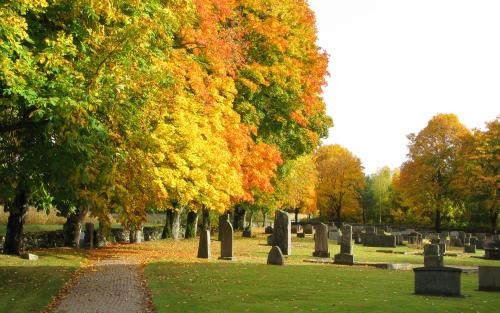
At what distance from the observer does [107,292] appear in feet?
53.2

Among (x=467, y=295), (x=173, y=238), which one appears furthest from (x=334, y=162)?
(x=467, y=295)

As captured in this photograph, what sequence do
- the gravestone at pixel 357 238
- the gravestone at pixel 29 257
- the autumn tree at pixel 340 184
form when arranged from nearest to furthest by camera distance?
the gravestone at pixel 29 257 < the gravestone at pixel 357 238 < the autumn tree at pixel 340 184

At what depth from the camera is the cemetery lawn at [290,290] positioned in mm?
13734

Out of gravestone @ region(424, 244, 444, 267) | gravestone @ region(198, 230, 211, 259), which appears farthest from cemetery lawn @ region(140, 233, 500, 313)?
gravestone @ region(198, 230, 211, 259)

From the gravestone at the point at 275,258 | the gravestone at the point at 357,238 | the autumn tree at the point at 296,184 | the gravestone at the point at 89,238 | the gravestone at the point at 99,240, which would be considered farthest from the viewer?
the autumn tree at the point at 296,184

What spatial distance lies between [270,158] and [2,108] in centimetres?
1959

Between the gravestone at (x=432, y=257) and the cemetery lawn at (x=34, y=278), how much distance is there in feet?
44.1

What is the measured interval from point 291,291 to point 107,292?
4.88 meters

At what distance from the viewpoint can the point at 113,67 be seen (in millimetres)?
15188

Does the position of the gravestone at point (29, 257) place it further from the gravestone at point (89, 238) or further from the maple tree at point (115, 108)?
the gravestone at point (89, 238)

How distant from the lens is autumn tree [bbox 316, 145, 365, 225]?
98.4 m

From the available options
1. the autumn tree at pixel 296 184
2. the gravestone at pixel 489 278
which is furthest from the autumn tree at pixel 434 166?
the gravestone at pixel 489 278

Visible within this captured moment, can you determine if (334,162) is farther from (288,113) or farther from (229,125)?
(229,125)

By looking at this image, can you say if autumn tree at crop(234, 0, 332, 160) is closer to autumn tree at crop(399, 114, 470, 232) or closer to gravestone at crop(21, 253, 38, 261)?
gravestone at crop(21, 253, 38, 261)
